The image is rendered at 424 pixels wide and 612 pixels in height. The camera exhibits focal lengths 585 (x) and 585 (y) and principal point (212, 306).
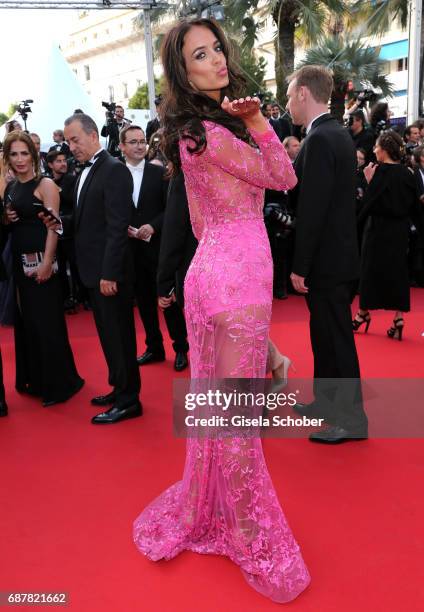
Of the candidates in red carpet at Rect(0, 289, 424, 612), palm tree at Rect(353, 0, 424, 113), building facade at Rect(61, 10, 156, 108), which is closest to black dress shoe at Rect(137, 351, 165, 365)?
red carpet at Rect(0, 289, 424, 612)

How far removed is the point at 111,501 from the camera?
271cm

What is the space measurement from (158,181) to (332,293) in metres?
2.03

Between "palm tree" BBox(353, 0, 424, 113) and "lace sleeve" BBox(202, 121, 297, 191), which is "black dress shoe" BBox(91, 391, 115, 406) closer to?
"lace sleeve" BBox(202, 121, 297, 191)

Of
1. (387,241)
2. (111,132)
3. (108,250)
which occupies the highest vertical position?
(111,132)

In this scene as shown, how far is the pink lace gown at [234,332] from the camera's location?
188cm

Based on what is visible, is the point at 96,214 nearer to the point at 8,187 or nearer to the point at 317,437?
the point at 8,187

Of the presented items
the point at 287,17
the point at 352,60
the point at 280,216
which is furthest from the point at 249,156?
the point at 352,60

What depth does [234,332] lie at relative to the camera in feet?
6.59

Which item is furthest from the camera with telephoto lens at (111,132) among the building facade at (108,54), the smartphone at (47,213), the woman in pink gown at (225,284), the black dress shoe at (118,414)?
the building facade at (108,54)

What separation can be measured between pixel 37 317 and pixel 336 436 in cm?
209

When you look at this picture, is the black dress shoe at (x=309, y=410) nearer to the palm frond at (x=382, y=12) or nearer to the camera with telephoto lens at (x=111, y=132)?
the camera with telephoto lens at (x=111, y=132)

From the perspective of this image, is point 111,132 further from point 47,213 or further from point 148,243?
point 47,213

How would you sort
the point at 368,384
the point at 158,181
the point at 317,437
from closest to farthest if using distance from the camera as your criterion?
the point at 317,437, the point at 368,384, the point at 158,181

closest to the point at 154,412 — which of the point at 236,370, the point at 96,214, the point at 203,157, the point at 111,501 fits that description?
the point at 111,501
